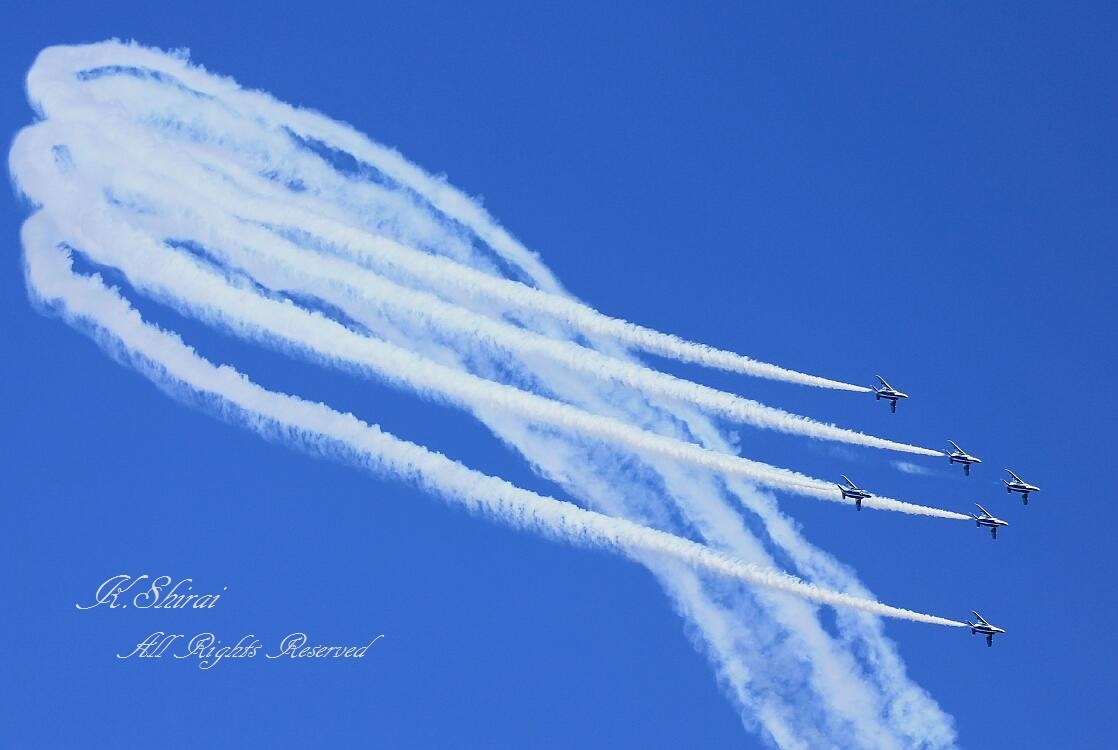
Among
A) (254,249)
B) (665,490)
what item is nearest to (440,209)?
(254,249)

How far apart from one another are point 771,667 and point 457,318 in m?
9.35

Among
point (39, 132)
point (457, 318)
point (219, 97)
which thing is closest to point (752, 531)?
point (457, 318)

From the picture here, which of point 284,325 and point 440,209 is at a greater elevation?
point 440,209

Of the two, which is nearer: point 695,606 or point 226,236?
point 226,236

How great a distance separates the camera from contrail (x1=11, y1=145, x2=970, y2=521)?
104ft

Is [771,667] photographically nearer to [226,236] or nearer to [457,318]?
[457,318]

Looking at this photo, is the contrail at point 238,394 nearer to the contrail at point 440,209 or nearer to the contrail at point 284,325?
the contrail at point 284,325

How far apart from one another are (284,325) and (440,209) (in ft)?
12.5

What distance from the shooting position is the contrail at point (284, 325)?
104 ft

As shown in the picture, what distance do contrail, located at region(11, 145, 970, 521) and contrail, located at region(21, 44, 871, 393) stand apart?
4.73ft

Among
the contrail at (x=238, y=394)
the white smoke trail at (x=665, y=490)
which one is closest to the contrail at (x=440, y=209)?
the white smoke trail at (x=665, y=490)

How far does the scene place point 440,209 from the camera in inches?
1313

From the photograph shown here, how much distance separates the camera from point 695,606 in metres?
34.2

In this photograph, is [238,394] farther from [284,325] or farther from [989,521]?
[989,521]
